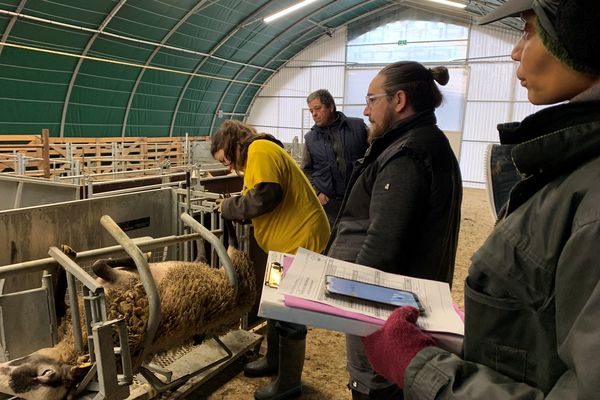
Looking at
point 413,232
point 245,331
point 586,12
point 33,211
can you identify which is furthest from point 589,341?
point 245,331

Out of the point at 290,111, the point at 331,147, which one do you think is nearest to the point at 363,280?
the point at 331,147

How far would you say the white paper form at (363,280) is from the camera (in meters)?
0.88

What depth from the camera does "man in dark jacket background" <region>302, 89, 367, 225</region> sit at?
3.51 m

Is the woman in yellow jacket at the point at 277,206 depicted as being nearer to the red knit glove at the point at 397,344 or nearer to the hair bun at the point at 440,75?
the hair bun at the point at 440,75

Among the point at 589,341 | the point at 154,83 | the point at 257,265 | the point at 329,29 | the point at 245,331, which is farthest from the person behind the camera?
the point at 329,29

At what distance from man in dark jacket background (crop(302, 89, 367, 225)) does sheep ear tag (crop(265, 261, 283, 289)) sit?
250 cm

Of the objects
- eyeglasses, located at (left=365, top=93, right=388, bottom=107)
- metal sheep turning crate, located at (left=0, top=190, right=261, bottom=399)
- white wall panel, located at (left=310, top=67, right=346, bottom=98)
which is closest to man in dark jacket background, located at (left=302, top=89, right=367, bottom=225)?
eyeglasses, located at (left=365, top=93, right=388, bottom=107)

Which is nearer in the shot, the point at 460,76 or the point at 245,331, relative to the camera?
the point at 245,331

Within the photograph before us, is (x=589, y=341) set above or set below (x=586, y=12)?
below

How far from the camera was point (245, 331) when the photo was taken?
2984 millimetres

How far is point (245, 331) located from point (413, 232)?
1914 mm

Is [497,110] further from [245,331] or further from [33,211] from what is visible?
[33,211]

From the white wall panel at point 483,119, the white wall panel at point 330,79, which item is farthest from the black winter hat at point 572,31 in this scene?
the white wall panel at point 330,79

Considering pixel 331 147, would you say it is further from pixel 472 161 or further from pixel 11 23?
pixel 472 161
